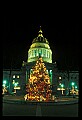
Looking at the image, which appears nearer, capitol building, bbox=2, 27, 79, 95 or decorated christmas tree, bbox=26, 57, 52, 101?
decorated christmas tree, bbox=26, 57, 52, 101

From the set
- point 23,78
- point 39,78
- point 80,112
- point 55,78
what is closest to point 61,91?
point 55,78

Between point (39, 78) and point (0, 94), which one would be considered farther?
point (39, 78)

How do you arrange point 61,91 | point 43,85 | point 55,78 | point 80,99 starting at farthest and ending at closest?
point 55,78, point 61,91, point 43,85, point 80,99

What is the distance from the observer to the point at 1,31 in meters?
4.06

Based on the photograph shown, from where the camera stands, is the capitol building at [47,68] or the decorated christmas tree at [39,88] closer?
the decorated christmas tree at [39,88]

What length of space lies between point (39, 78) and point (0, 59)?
2120 centimetres

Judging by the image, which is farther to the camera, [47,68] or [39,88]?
[47,68]

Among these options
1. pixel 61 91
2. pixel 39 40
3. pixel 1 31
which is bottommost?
pixel 61 91

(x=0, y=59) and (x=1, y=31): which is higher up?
(x=1, y=31)

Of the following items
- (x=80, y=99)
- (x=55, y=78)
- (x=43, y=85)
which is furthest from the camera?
(x=55, y=78)

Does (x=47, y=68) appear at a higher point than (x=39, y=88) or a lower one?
higher

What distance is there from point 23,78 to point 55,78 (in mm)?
8492

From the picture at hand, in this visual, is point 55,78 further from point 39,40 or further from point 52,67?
point 39,40

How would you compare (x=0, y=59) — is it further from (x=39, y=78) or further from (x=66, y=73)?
(x=66, y=73)
